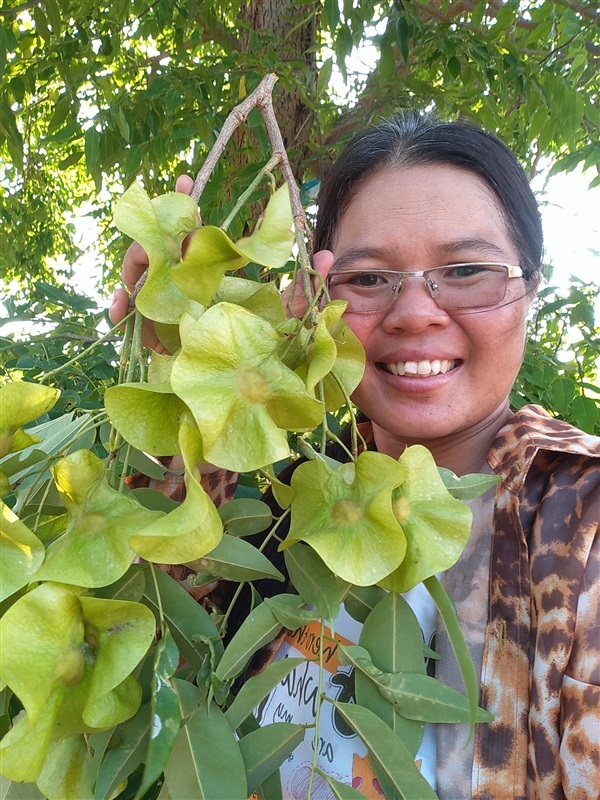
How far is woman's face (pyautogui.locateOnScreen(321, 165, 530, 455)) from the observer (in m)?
0.88

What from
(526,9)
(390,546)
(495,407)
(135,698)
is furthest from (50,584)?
(526,9)

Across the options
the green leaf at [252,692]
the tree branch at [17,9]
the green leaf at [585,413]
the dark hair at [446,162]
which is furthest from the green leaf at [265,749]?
the tree branch at [17,9]

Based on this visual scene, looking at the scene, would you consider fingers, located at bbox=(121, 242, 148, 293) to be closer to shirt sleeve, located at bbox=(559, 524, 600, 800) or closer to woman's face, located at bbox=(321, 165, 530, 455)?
woman's face, located at bbox=(321, 165, 530, 455)

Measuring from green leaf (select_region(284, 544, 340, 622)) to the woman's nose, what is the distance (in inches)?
17.5

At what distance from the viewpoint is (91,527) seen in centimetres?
43

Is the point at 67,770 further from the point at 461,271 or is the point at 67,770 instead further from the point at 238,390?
the point at 461,271

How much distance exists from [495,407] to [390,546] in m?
0.55

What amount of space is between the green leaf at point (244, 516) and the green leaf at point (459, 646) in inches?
6.6

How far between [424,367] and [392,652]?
1.46 feet

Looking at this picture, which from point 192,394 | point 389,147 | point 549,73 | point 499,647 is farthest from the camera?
point 549,73

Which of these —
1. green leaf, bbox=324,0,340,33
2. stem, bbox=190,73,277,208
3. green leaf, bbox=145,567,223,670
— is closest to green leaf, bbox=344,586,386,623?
green leaf, bbox=145,567,223,670

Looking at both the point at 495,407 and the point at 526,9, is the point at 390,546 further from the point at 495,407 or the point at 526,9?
the point at 526,9

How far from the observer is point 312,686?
839 millimetres

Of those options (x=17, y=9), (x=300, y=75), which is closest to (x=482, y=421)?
(x=300, y=75)
